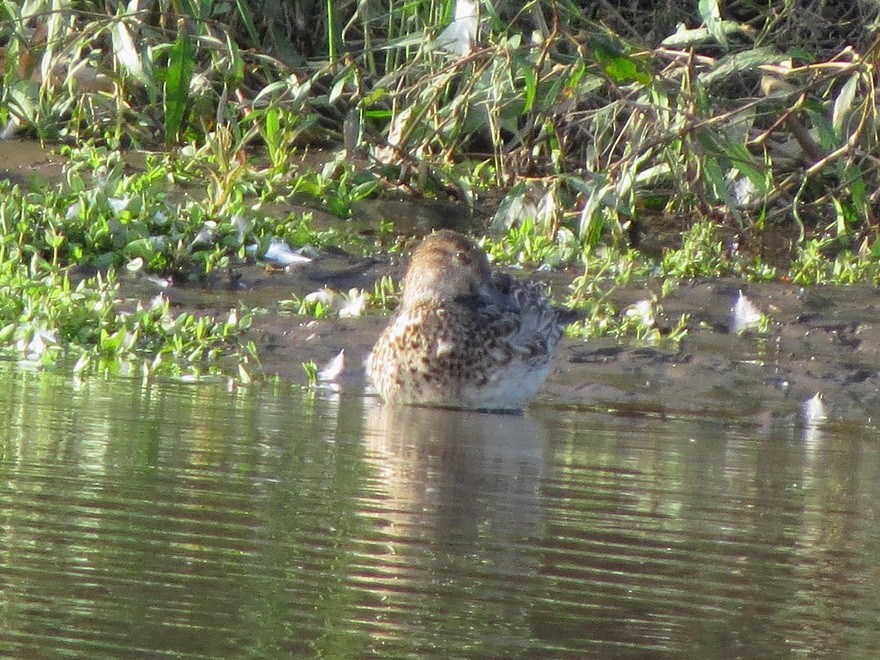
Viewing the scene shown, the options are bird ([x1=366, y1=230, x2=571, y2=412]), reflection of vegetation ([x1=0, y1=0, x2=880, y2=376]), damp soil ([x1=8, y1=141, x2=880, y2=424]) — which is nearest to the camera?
bird ([x1=366, y1=230, x2=571, y2=412])

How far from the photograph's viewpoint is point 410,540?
3406 millimetres

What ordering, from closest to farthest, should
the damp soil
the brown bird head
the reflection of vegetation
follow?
the brown bird head, the damp soil, the reflection of vegetation

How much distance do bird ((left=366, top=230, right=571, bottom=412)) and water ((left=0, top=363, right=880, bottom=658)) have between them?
85cm

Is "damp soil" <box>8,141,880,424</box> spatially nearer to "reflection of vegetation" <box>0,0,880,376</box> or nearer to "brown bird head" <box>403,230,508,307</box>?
"reflection of vegetation" <box>0,0,880,376</box>

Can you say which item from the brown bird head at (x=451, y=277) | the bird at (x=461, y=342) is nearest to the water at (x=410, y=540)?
the bird at (x=461, y=342)

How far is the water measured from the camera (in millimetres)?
2695

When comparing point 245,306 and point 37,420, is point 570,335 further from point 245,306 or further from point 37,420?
point 37,420

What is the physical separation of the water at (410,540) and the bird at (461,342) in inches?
33.6

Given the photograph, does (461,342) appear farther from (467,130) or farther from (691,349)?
(467,130)

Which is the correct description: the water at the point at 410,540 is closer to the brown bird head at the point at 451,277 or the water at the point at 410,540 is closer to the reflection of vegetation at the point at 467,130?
the brown bird head at the point at 451,277

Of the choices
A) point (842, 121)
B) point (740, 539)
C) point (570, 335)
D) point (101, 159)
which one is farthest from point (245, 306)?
point (740, 539)

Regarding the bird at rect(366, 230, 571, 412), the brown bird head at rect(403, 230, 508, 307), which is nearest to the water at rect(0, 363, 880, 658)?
the bird at rect(366, 230, 571, 412)

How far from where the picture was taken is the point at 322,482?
4.10 metres

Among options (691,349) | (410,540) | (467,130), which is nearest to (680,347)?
(691,349)
